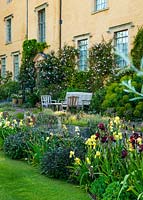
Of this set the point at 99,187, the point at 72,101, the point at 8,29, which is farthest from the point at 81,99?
→ the point at 8,29

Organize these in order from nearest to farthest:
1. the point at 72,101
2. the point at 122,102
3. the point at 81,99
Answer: the point at 122,102 < the point at 72,101 < the point at 81,99

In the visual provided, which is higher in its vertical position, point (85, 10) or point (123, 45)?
point (85, 10)

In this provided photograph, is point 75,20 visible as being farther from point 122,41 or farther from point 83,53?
point 122,41

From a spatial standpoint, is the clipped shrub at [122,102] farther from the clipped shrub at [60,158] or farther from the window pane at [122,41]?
the clipped shrub at [60,158]

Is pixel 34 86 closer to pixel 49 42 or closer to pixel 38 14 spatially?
pixel 49 42

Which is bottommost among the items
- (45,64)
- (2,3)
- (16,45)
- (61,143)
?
(61,143)

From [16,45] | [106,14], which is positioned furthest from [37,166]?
[16,45]

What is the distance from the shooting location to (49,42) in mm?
25094

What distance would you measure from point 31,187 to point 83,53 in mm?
16605

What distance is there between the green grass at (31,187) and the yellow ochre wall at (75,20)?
12.1 metres

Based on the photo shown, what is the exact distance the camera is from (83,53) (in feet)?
71.9

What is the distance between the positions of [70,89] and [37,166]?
1347 cm

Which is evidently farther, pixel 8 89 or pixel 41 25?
pixel 8 89

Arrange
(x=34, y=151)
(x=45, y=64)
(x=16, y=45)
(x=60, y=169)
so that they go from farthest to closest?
(x=16, y=45) < (x=45, y=64) < (x=34, y=151) < (x=60, y=169)
